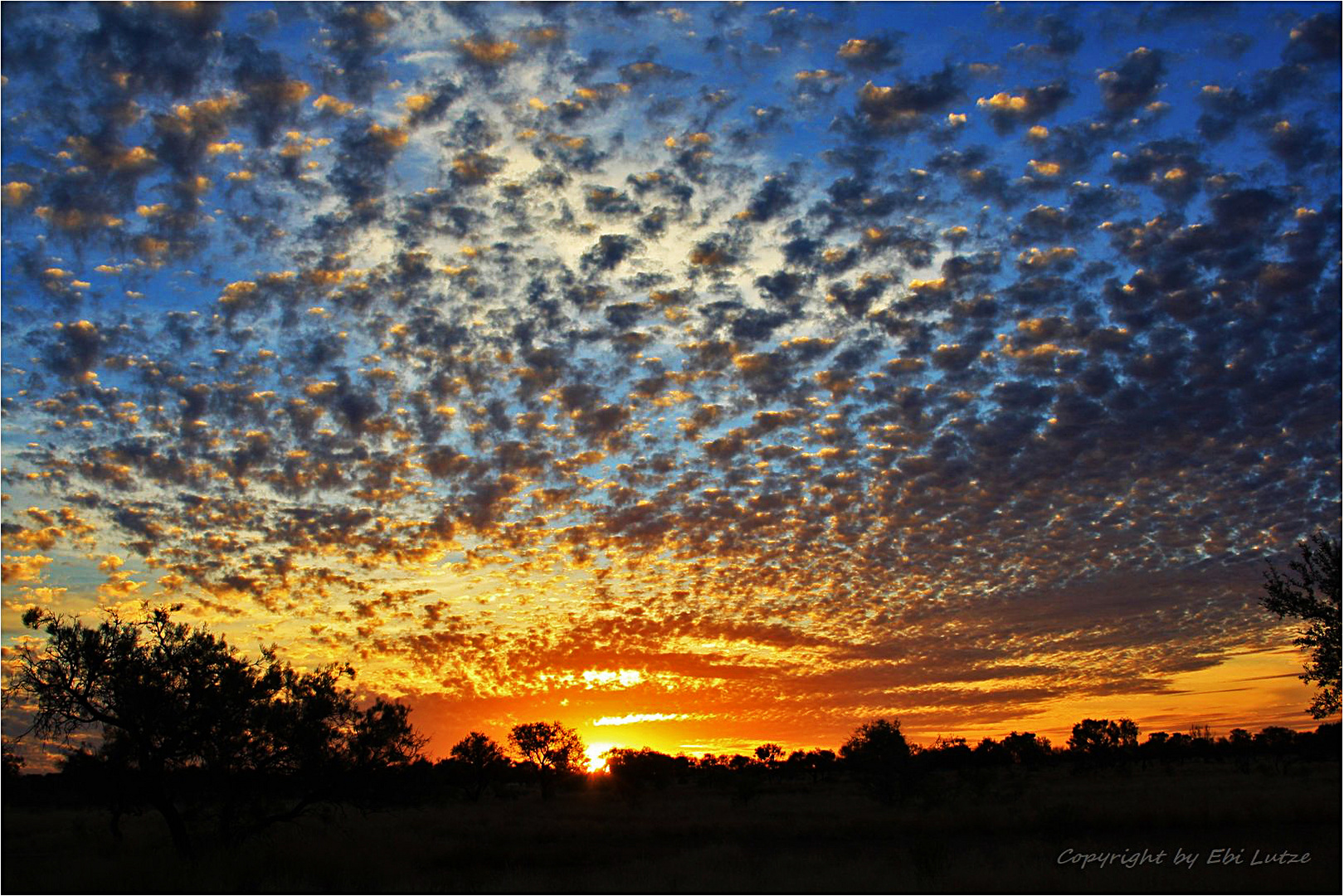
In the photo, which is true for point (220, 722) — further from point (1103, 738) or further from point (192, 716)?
point (1103, 738)

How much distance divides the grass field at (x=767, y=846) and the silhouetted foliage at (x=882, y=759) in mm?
1261

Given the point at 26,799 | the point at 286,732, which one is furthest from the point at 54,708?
the point at 26,799

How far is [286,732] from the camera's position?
2822 centimetres

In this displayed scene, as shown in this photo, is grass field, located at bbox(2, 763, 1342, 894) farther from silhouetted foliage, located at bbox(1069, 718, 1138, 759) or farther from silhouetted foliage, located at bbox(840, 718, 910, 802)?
silhouetted foliage, located at bbox(1069, 718, 1138, 759)

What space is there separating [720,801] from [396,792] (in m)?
41.3

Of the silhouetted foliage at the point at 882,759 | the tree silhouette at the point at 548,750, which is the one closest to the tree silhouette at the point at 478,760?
the tree silhouette at the point at 548,750

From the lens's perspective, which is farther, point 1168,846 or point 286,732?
point 1168,846

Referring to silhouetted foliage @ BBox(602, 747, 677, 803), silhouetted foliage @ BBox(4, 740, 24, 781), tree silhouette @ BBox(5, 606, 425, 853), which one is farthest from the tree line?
silhouetted foliage @ BBox(602, 747, 677, 803)

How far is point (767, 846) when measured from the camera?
35.9 m

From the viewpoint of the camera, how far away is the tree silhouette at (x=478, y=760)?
8162 centimetres

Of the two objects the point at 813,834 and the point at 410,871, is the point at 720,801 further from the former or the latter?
the point at 410,871

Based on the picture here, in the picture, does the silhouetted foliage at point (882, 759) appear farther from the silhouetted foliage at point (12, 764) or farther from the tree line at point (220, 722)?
the silhouetted foliage at point (12, 764)

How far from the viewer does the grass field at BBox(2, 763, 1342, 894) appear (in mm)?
21938

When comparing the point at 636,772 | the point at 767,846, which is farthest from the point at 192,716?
the point at 636,772
